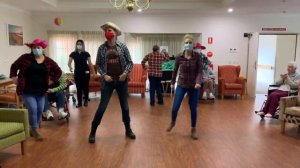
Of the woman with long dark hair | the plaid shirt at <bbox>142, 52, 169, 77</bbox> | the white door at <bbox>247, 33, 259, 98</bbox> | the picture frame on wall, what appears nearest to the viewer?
the woman with long dark hair

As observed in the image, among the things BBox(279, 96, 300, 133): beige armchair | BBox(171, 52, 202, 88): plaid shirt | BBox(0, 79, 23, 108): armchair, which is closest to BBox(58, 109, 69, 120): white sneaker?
BBox(0, 79, 23, 108): armchair

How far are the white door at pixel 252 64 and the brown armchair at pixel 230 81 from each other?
0.48m

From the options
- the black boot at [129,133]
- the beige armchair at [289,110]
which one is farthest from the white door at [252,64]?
the black boot at [129,133]

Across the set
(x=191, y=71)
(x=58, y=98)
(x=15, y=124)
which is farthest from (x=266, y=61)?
(x=15, y=124)

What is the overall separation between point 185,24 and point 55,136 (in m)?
5.54

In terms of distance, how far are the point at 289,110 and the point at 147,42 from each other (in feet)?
17.7

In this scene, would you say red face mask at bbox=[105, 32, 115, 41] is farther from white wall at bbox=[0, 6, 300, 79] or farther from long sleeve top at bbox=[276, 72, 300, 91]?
white wall at bbox=[0, 6, 300, 79]

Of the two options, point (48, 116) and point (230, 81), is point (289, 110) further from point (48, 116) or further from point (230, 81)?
point (48, 116)

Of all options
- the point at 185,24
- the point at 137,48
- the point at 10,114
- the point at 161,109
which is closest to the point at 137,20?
the point at 137,48

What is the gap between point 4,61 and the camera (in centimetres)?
665

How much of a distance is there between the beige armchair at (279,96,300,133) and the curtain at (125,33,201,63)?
4567 mm

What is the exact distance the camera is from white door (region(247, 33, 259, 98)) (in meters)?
7.79

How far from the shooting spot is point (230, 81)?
7781mm

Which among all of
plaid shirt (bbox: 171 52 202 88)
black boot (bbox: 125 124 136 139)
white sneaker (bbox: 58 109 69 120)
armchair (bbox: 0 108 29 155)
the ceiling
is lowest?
black boot (bbox: 125 124 136 139)
